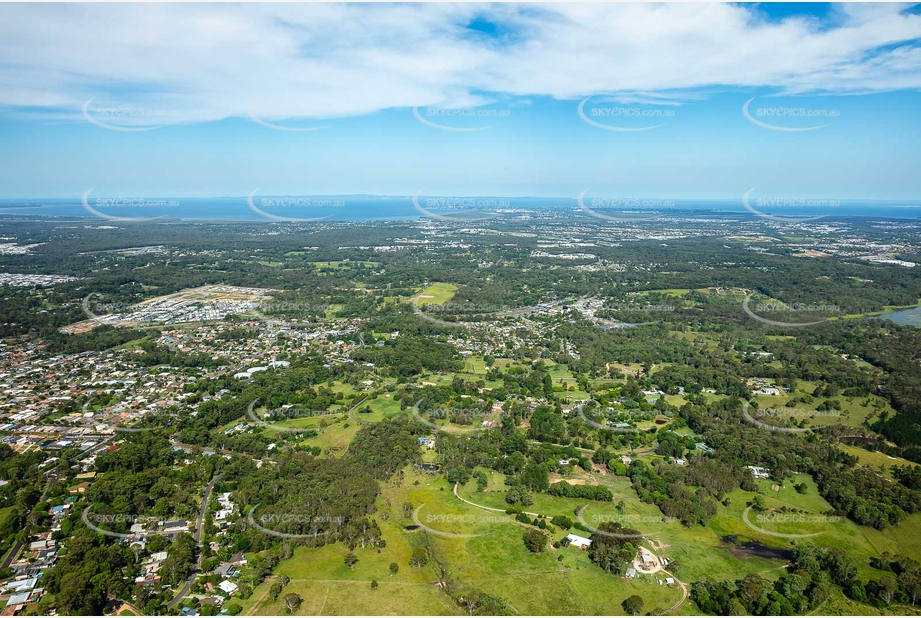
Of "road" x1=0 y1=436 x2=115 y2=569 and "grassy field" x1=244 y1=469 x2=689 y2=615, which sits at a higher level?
"road" x1=0 y1=436 x2=115 y2=569

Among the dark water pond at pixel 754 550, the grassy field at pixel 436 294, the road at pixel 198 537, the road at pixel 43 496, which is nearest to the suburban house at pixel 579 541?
the dark water pond at pixel 754 550

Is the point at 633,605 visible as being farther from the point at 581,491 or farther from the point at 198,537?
the point at 198,537

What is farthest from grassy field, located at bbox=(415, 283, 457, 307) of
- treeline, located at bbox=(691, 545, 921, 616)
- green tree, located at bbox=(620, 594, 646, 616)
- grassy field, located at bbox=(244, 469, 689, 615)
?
treeline, located at bbox=(691, 545, 921, 616)

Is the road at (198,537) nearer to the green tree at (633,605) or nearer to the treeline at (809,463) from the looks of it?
the green tree at (633,605)

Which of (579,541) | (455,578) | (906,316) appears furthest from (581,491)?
(906,316)

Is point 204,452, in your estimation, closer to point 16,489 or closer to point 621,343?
point 16,489

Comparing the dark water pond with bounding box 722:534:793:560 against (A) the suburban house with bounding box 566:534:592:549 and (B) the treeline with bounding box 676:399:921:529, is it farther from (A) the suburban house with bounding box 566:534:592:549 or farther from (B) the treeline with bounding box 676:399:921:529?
(A) the suburban house with bounding box 566:534:592:549

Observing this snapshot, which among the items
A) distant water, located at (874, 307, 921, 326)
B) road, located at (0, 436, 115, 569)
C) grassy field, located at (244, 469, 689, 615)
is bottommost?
grassy field, located at (244, 469, 689, 615)
